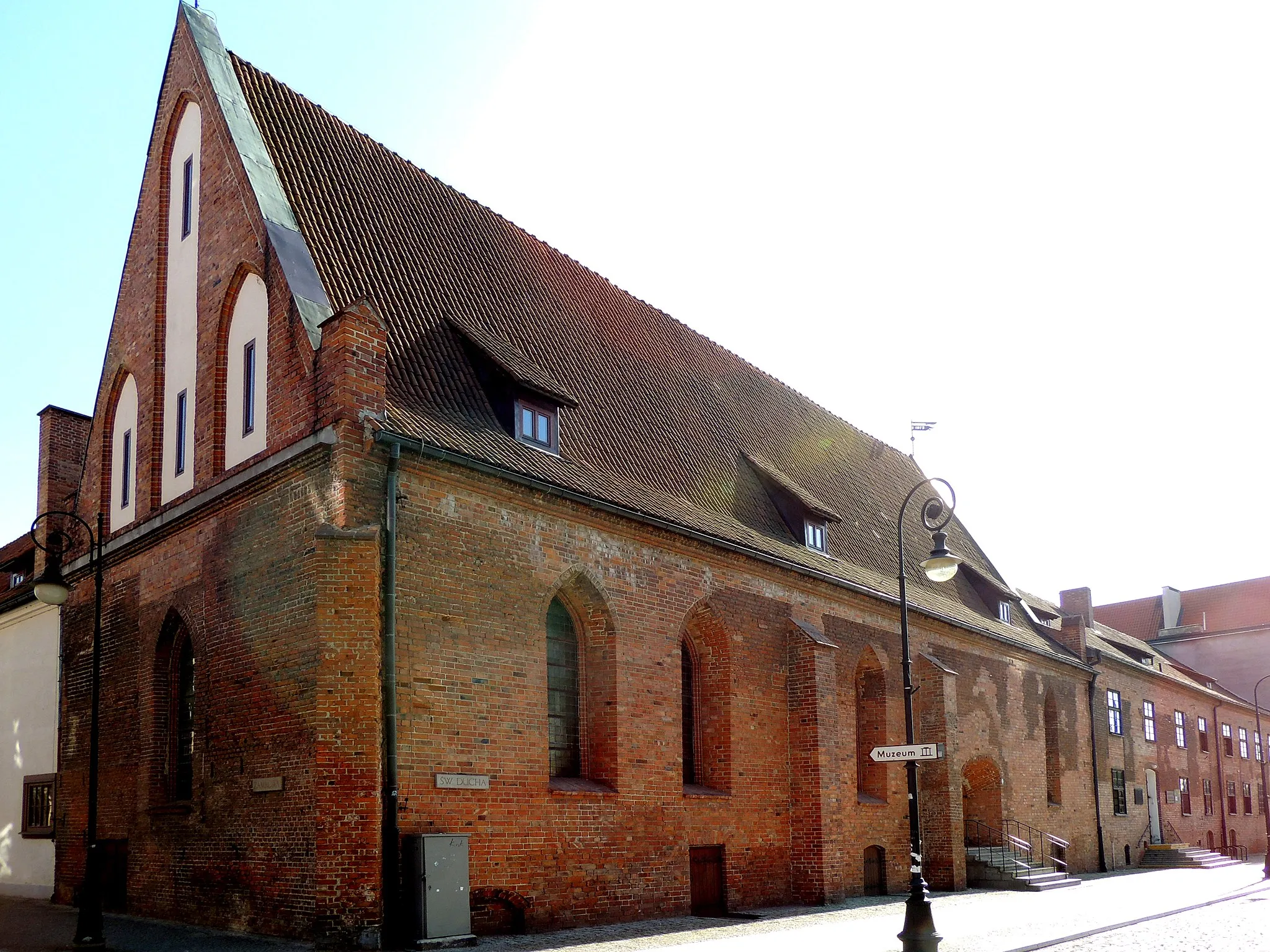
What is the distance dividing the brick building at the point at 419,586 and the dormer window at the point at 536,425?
0.07 metres

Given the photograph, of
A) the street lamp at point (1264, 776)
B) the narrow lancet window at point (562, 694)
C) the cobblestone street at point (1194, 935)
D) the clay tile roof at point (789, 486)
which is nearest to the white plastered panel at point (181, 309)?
the narrow lancet window at point (562, 694)

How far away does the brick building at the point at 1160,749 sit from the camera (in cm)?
3606

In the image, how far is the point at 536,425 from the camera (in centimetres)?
1745

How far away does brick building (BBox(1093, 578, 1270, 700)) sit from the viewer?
62.3 m

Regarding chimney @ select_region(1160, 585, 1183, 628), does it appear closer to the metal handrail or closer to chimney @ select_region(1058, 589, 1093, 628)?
chimney @ select_region(1058, 589, 1093, 628)

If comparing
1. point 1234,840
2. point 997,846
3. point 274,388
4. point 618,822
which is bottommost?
point 1234,840

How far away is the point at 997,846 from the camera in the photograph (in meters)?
27.3

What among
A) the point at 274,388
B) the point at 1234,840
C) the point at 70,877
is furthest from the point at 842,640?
the point at 1234,840

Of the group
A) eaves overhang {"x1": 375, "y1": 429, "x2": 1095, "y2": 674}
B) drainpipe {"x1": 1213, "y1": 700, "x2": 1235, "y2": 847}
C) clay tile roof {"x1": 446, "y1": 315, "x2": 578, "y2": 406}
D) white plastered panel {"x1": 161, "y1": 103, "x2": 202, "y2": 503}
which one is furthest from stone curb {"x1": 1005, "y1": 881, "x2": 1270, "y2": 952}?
drainpipe {"x1": 1213, "y1": 700, "x2": 1235, "y2": 847}

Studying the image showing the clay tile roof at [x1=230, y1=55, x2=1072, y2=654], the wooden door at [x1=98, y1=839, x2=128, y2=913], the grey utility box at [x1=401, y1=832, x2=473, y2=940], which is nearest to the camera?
the grey utility box at [x1=401, y1=832, x2=473, y2=940]

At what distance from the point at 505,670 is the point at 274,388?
15.5 ft

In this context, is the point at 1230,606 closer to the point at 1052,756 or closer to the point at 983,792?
the point at 1052,756

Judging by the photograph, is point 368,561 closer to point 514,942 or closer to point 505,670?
point 505,670

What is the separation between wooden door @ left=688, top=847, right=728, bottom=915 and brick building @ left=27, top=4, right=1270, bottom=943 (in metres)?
0.11
